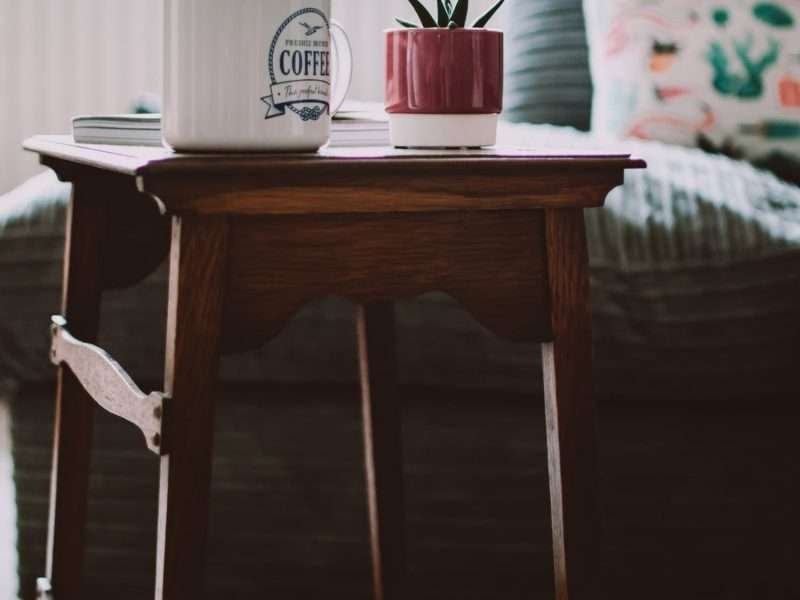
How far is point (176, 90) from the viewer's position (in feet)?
2.39

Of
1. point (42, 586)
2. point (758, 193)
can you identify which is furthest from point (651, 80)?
point (42, 586)

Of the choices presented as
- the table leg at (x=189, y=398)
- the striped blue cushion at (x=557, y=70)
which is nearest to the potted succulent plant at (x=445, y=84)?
the table leg at (x=189, y=398)

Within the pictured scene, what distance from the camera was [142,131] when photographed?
86 centimetres

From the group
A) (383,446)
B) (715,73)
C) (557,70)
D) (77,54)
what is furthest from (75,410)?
(77,54)

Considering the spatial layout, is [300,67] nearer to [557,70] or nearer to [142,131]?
[142,131]

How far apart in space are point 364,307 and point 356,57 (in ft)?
6.71

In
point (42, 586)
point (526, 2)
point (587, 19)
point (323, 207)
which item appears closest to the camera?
point (323, 207)

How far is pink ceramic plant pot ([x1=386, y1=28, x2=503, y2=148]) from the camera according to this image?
31.7 inches

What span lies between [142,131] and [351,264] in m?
0.21

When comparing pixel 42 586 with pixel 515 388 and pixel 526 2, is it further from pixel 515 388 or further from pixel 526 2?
pixel 526 2

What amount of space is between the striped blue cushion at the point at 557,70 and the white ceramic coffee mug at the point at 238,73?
124 centimetres

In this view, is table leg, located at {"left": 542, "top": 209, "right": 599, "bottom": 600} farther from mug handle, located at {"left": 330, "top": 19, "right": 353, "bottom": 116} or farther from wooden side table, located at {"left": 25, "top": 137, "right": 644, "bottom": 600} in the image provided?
mug handle, located at {"left": 330, "top": 19, "right": 353, "bottom": 116}

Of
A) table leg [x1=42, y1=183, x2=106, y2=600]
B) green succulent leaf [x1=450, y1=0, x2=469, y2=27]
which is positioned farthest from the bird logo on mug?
table leg [x1=42, y1=183, x2=106, y2=600]

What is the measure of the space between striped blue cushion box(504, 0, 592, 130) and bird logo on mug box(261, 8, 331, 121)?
4.02 ft
